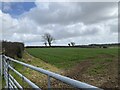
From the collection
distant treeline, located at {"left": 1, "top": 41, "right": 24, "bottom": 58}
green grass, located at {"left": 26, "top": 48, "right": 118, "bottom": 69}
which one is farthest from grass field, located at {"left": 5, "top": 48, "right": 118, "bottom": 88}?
distant treeline, located at {"left": 1, "top": 41, "right": 24, "bottom": 58}

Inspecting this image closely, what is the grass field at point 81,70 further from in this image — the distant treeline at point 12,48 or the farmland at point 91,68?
the distant treeline at point 12,48

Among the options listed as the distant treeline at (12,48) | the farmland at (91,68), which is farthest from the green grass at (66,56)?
the distant treeline at (12,48)

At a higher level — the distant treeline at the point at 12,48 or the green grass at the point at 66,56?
the distant treeline at the point at 12,48

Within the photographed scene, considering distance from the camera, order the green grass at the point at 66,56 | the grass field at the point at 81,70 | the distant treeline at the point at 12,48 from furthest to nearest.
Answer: the green grass at the point at 66,56 → the distant treeline at the point at 12,48 → the grass field at the point at 81,70

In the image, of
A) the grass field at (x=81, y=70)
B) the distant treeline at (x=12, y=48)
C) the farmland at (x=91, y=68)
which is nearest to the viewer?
the grass field at (x=81, y=70)

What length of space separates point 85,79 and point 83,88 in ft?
37.1

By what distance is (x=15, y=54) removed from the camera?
78.5 feet

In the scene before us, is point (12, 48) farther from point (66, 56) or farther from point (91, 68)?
point (66, 56)

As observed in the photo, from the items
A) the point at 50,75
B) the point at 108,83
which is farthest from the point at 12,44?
the point at 50,75

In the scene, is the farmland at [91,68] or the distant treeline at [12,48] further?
the distant treeline at [12,48]

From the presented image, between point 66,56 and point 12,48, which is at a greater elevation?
point 12,48

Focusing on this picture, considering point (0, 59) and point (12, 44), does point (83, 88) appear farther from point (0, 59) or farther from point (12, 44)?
point (12, 44)

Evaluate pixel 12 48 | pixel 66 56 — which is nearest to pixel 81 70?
pixel 12 48

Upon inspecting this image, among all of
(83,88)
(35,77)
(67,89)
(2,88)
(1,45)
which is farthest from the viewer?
(1,45)
